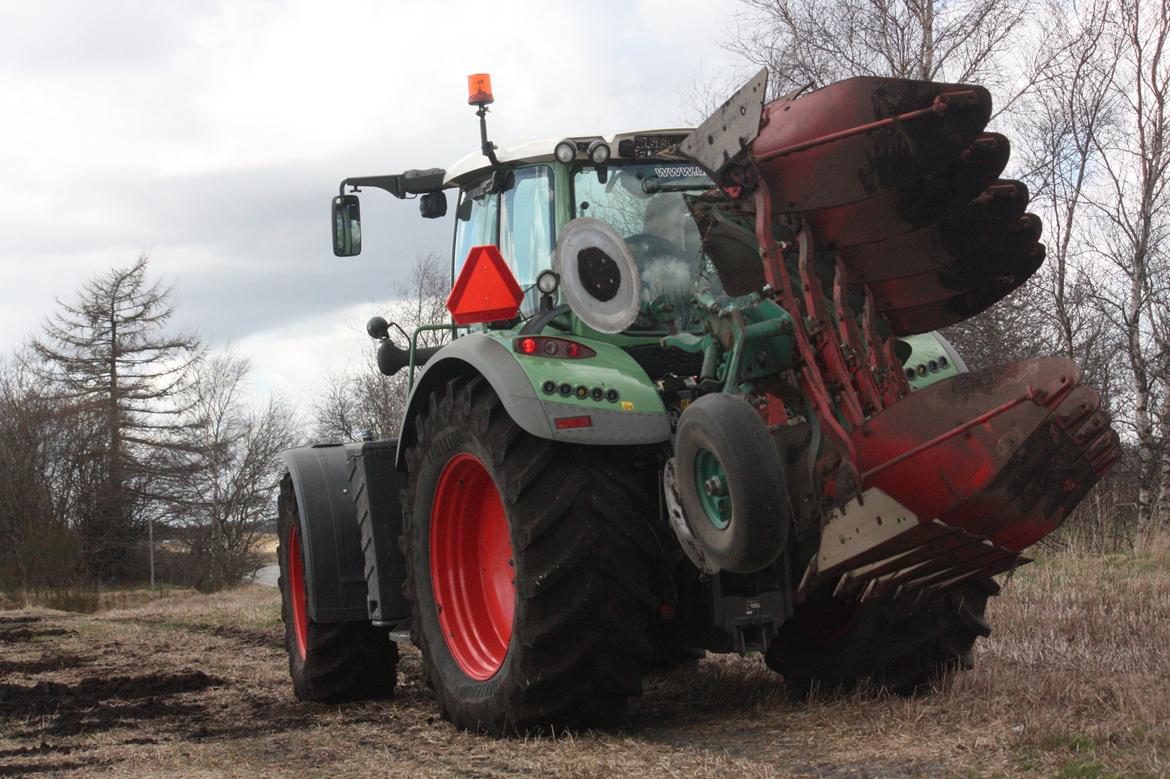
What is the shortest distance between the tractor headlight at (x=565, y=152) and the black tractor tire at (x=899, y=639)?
211cm

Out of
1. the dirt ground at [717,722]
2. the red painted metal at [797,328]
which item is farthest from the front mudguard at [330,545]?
the red painted metal at [797,328]

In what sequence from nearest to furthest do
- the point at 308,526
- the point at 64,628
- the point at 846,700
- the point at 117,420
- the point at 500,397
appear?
the point at 500,397
the point at 846,700
the point at 308,526
the point at 64,628
the point at 117,420

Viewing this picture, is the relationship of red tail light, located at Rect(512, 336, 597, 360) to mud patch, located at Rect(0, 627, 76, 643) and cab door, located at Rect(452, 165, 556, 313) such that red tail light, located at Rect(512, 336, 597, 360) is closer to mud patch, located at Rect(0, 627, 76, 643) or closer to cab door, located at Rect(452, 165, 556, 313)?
cab door, located at Rect(452, 165, 556, 313)

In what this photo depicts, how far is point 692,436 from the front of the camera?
419cm

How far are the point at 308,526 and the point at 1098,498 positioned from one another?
986 centimetres

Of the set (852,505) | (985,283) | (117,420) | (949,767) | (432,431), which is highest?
(117,420)

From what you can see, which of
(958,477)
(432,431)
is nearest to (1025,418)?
(958,477)

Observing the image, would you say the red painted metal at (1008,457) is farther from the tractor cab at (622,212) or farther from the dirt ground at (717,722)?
the tractor cab at (622,212)

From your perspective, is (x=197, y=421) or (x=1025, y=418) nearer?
(x=1025, y=418)

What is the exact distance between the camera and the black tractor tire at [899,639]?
17.4ft

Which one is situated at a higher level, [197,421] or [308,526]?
[197,421]

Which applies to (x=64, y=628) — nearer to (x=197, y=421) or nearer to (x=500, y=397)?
(x=500, y=397)

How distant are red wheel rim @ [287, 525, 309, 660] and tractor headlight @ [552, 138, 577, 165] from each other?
2.84 m

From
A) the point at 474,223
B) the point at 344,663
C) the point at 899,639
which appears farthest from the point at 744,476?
the point at 344,663
